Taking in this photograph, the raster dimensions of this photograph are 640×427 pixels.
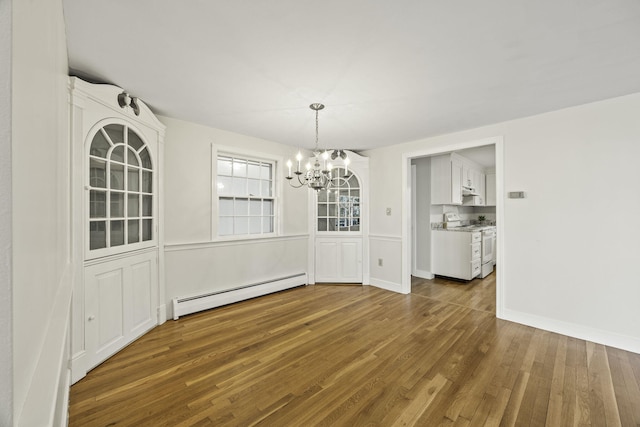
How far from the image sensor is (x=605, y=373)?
2.18 m

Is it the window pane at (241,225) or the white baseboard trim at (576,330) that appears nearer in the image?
the white baseboard trim at (576,330)

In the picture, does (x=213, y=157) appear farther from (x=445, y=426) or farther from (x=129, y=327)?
(x=445, y=426)

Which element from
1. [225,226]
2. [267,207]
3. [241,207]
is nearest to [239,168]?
[241,207]

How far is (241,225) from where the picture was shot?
3.99 metres

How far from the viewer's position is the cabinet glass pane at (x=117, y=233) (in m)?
2.45

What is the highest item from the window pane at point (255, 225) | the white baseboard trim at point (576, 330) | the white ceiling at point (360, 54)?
the white ceiling at point (360, 54)

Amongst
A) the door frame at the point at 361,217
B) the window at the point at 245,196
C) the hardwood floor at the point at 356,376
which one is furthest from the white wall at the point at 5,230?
the door frame at the point at 361,217

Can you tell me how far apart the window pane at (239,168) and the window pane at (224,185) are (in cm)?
14

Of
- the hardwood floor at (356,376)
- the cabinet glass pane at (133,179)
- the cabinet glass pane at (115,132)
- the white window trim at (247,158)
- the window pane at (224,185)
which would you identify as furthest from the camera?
the window pane at (224,185)

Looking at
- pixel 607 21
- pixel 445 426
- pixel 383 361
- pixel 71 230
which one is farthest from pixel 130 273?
pixel 607 21

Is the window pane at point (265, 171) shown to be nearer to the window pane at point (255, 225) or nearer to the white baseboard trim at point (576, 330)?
the window pane at point (255, 225)

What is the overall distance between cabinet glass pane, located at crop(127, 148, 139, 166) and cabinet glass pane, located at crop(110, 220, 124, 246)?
2.02 feet

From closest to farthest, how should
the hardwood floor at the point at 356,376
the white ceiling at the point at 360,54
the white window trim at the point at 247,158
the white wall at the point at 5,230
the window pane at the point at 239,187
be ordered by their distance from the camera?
1. the white wall at the point at 5,230
2. the white ceiling at the point at 360,54
3. the hardwood floor at the point at 356,376
4. the white window trim at the point at 247,158
5. the window pane at the point at 239,187

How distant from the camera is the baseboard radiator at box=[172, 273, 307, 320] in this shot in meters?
3.22
